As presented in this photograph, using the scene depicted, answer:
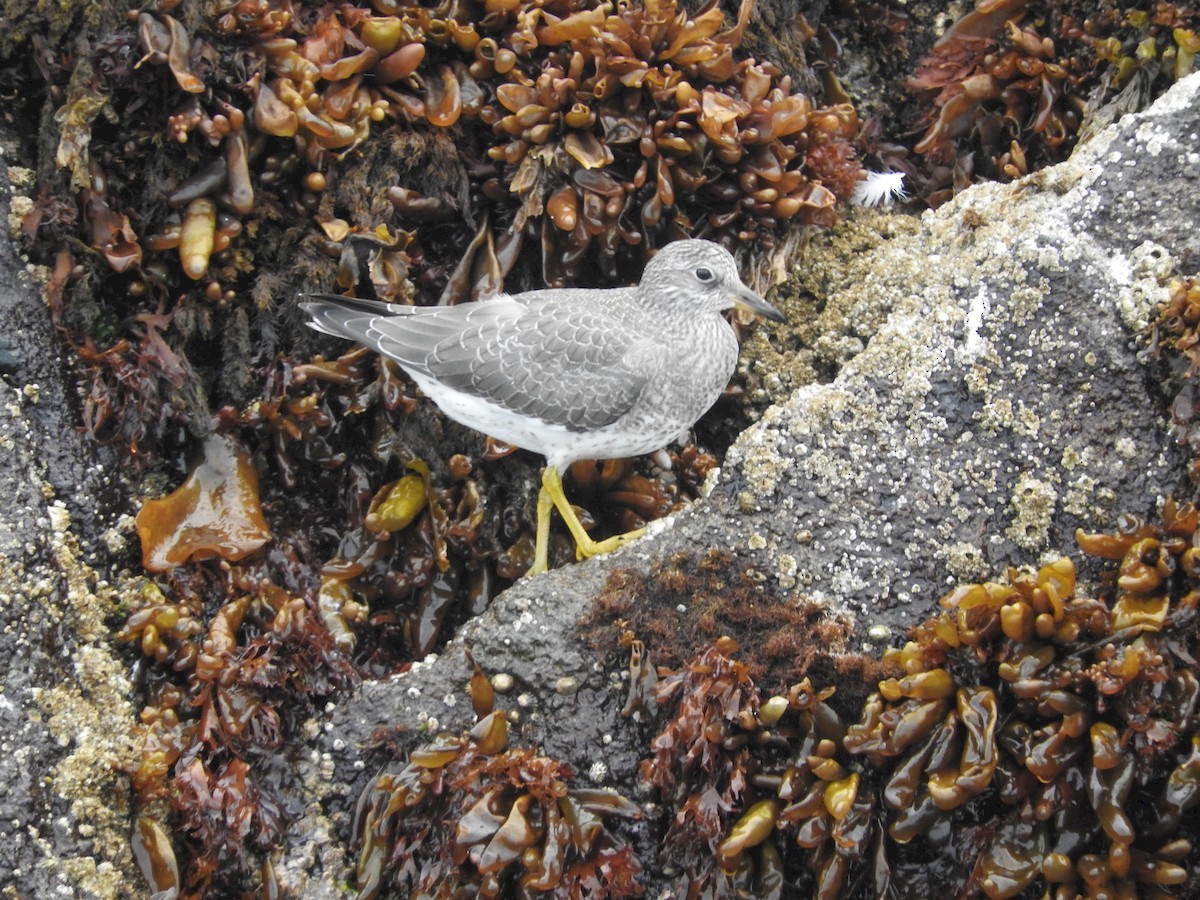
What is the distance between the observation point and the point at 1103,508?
10.5 ft

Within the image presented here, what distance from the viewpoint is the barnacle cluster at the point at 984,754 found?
2719mm

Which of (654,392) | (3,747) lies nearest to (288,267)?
(654,392)

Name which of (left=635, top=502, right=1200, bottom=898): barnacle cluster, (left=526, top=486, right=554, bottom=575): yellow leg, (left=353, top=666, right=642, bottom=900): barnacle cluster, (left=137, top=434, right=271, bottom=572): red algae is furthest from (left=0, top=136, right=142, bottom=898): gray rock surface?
(left=635, top=502, right=1200, bottom=898): barnacle cluster

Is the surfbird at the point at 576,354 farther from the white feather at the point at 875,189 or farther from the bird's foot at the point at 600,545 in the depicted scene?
the white feather at the point at 875,189

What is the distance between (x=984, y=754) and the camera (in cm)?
282

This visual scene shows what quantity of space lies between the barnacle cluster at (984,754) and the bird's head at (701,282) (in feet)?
5.16

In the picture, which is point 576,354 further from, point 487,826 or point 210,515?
point 487,826

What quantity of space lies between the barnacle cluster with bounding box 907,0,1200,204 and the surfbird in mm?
1582

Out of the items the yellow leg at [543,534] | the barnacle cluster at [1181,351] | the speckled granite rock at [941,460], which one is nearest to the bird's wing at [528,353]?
the yellow leg at [543,534]

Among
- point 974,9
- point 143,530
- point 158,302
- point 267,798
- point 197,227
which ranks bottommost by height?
point 267,798

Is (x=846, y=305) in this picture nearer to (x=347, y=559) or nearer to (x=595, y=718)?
(x=595, y=718)

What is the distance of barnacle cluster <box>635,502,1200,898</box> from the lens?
8.92ft

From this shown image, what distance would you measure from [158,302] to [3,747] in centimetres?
190

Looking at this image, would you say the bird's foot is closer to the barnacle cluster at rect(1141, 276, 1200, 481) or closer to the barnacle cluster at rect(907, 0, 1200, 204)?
the barnacle cluster at rect(1141, 276, 1200, 481)
